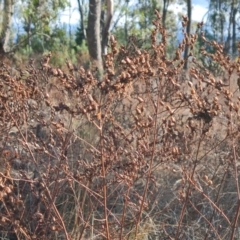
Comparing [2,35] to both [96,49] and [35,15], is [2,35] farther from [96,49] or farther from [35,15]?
[96,49]

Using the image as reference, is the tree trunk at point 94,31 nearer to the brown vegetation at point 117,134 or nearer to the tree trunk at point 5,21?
the tree trunk at point 5,21

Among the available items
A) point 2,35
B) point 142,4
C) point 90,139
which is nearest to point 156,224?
point 90,139

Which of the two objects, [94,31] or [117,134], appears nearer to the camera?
[117,134]

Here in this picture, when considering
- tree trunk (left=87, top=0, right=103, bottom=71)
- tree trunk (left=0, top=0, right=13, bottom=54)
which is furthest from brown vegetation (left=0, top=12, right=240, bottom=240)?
tree trunk (left=0, top=0, right=13, bottom=54)

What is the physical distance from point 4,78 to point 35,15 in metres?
12.4

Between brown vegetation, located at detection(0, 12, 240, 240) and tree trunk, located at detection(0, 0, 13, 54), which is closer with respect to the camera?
brown vegetation, located at detection(0, 12, 240, 240)

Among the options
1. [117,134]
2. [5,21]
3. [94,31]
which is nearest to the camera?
[117,134]

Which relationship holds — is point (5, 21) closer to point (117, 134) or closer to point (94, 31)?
point (94, 31)

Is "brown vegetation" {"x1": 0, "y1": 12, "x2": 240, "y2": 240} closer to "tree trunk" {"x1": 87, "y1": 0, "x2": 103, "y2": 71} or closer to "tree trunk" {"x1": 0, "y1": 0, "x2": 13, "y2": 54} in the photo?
"tree trunk" {"x1": 87, "y1": 0, "x2": 103, "y2": 71}

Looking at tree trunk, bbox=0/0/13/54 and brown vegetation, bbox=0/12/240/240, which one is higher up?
tree trunk, bbox=0/0/13/54

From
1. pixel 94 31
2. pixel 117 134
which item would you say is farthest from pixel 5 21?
pixel 117 134

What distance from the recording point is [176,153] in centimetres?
243

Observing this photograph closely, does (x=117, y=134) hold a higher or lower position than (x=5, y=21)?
lower

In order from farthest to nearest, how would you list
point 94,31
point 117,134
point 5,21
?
point 5,21 → point 94,31 → point 117,134
